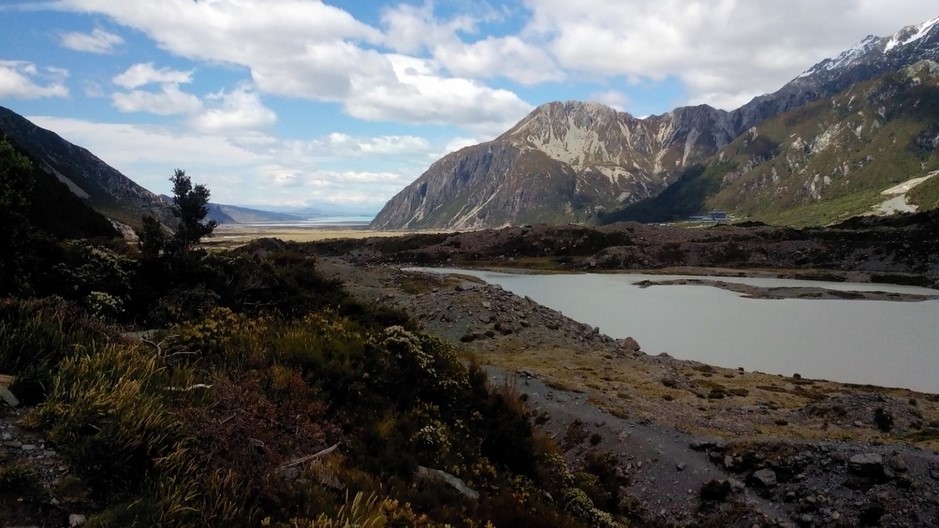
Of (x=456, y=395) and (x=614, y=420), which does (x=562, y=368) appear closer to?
(x=614, y=420)

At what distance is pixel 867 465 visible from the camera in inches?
577

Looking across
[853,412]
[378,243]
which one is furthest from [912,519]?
[378,243]

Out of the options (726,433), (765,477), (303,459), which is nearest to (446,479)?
(303,459)

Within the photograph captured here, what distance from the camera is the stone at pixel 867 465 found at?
14500mm

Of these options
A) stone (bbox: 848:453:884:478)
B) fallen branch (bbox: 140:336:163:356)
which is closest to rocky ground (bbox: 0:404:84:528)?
fallen branch (bbox: 140:336:163:356)

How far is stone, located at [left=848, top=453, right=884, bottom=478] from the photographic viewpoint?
47.6 ft

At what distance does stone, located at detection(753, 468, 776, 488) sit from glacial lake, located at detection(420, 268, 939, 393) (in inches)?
944

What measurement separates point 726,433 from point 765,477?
4330 millimetres

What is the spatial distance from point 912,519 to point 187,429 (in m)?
16.2

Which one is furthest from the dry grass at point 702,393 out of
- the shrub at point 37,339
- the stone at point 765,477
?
the shrub at point 37,339

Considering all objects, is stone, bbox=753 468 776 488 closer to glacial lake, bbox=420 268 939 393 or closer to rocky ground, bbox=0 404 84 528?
rocky ground, bbox=0 404 84 528

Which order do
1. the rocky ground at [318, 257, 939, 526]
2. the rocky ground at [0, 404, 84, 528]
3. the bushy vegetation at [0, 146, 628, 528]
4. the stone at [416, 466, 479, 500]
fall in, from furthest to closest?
1. the rocky ground at [318, 257, 939, 526]
2. the stone at [416, 466, 479, 500]
3. the bushy vegetation at [0, 146, 628, 528]
4. the rocky ground at [0, 404, 84, 528]

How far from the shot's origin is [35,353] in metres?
7.79

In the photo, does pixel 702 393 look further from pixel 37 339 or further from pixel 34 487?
pixel 34 487
